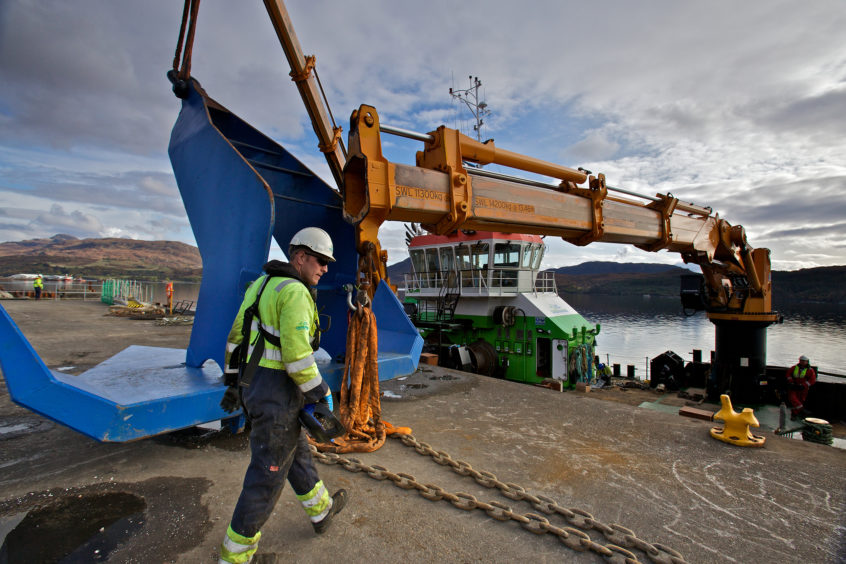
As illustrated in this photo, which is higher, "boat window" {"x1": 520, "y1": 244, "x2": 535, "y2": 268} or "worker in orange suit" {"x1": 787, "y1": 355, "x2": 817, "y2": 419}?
"boat window" {"x1": 520, "y1": 244, "x2": 535, "y2": 268}

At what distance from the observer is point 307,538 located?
2422 millimetres

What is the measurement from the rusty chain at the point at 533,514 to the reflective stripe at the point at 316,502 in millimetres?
742

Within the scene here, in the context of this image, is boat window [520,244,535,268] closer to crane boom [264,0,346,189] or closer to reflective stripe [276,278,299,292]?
crane boom [264,0,346,189]

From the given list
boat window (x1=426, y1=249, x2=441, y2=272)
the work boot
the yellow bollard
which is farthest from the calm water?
the work boot

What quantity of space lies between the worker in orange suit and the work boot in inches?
436

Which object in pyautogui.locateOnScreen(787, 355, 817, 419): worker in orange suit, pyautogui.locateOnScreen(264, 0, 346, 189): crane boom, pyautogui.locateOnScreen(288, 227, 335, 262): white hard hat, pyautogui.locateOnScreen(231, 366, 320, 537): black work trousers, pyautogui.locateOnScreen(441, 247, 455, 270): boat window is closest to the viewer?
pyautogui.locateOnScreen(231, 366, 320, 537): black work trousers

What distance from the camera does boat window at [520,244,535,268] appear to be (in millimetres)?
13828

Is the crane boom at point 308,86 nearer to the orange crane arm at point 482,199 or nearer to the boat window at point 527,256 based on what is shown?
the orange crane arm at point 482,199

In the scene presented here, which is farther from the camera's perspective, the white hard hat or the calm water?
the calm water

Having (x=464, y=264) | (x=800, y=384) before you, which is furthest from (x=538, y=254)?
(x=800, y=384)

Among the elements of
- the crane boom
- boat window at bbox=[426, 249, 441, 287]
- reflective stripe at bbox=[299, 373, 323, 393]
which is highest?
the crane boom

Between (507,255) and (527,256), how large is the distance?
0.73 metres

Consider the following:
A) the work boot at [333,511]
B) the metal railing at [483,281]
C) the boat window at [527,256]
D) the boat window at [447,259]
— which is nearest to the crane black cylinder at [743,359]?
the metal railing at [483,281]

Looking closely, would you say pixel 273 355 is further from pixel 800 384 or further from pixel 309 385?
pixel 800 384
